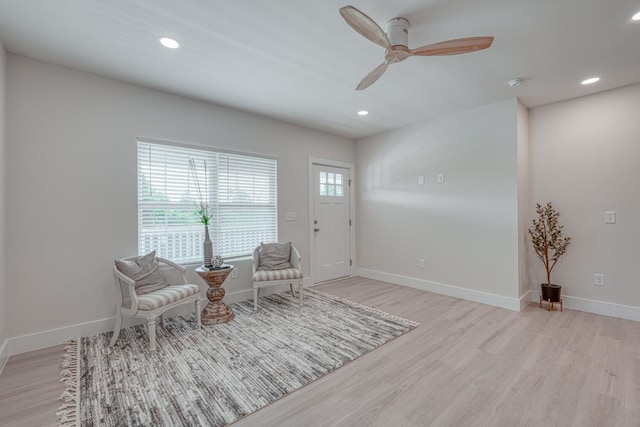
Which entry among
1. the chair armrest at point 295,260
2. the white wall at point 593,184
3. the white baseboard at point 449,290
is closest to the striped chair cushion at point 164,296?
the chair armrest at point 295,260

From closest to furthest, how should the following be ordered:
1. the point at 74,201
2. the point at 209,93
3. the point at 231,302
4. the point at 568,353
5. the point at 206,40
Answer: the point at 206,40
the point at 568,353
the point at 74,201
the point at 209,93
the point at 231,302

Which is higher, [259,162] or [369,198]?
[259,162]

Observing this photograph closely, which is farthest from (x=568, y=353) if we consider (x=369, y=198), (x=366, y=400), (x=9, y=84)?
(x=9, y=84)

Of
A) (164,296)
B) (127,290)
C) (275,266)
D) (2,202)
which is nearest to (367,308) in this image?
(275,266)

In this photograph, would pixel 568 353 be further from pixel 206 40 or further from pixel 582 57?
pixel 206 40

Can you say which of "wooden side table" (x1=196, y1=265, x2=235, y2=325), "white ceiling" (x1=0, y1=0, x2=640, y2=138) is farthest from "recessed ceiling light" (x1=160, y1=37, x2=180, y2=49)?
"wooden side table" (x1=196, y1=265, x2=235, y2=325)

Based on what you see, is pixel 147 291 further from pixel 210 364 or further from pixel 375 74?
pixel 375 74

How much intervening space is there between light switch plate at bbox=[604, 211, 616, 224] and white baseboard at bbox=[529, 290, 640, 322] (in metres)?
0.95

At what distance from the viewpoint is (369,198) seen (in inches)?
202

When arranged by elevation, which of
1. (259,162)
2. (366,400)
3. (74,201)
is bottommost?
(366,400)

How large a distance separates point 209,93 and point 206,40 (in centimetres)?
110

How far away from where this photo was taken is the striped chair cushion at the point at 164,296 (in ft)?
8.12

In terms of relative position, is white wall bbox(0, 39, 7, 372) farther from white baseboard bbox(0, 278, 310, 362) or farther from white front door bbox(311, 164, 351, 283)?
white front door bbox(311, 164, 351, 283)

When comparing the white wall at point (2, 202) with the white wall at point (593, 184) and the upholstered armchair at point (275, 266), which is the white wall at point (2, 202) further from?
the white wall at point (593, 184)
